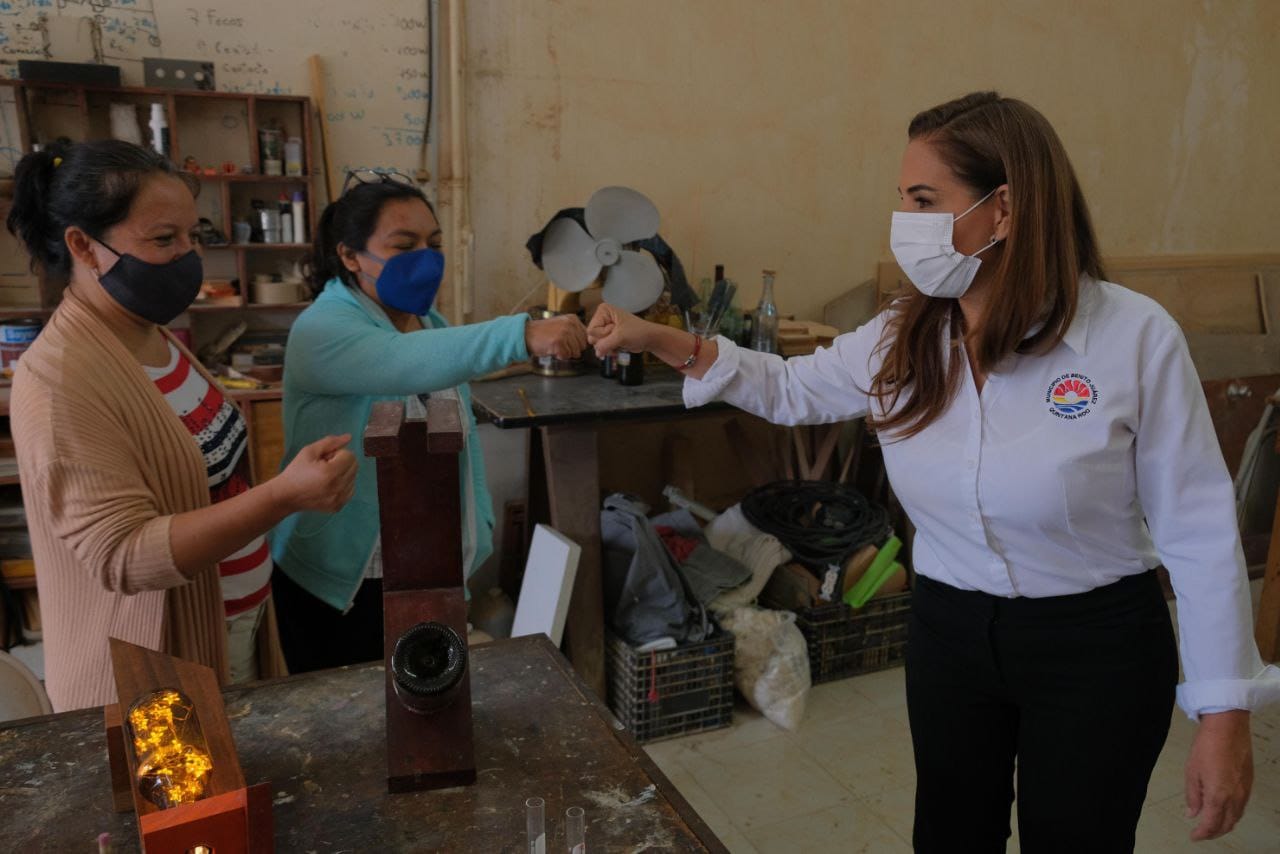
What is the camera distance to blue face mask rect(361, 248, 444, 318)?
2.16m

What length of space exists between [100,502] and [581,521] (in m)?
1.85

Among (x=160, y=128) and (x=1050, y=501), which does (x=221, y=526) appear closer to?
(x=1050, y=501)

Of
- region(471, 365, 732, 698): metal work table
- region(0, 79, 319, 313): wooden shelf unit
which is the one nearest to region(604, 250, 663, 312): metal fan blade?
region(471, 365, 732, 698): metal work table

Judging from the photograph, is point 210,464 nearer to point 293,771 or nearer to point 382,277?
point 382,277

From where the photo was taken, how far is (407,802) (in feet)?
4.12

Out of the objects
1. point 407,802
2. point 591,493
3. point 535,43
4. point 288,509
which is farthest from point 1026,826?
point 535,43

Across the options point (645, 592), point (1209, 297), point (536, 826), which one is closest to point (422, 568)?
point (536, 826)

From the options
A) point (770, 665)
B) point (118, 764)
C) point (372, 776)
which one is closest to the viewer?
point (118, 764)

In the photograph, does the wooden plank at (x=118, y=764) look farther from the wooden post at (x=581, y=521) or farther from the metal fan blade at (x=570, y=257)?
the metal fan blade at (x=570, y=257)

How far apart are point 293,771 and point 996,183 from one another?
1.39 meters

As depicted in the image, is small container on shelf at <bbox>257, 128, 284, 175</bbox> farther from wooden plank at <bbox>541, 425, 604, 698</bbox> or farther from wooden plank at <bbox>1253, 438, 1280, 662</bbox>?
wooden plank at <bbox>1253, 438, 1280, 662</bbox>

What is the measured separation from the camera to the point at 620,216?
3.44 metres

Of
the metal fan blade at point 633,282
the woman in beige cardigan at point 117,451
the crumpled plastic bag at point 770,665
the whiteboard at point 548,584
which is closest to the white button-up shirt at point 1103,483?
the woman in beige cardigan at point 117,451

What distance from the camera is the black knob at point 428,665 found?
50.8 inches
